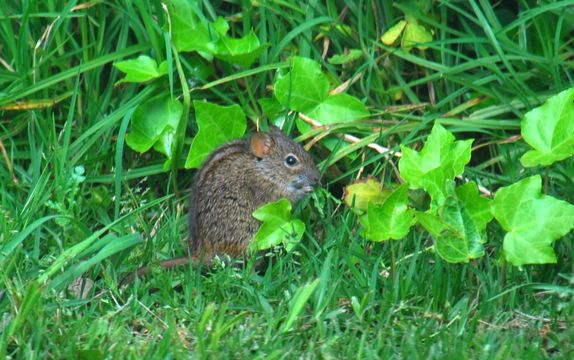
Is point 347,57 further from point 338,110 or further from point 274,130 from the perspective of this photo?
point 274,130

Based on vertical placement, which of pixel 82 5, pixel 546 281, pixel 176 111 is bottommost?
pixel 546 281

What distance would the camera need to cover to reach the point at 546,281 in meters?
5.07

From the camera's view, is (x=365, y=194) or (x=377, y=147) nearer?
(x=365, y=194)

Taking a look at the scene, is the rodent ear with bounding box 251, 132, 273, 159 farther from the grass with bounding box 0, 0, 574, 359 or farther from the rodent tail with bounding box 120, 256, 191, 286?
the rodent tail with bounding box 120, 256, 191, 286

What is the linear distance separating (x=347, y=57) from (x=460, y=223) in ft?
5.03

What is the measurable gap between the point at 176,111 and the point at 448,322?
1965mm

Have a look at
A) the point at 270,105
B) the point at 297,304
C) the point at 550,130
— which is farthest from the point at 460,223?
the point at 270,105

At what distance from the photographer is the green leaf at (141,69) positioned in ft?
19.2

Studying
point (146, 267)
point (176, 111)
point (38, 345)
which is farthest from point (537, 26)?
point (38, 345)

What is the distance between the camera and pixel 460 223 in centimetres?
481

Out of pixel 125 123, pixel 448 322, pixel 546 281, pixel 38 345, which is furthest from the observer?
pixel 125 123

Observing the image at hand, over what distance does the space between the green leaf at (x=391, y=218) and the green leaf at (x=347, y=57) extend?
1.27m

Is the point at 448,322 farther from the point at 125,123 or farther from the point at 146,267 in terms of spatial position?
the point at 125,123

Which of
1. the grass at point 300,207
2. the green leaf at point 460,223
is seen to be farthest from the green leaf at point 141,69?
the green leaf at point 460,223
